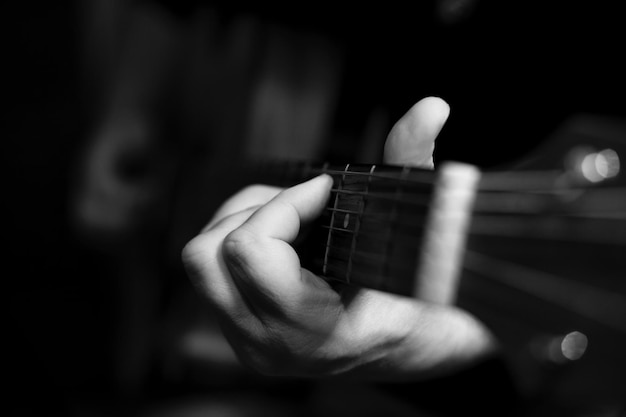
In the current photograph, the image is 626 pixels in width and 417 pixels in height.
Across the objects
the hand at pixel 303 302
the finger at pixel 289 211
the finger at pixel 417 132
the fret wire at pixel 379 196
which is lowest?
the hand at pixel 303 302

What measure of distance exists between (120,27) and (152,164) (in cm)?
30

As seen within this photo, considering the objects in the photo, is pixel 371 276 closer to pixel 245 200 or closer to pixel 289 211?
pixel 289 211

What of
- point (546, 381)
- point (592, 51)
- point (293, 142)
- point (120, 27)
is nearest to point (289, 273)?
point (546, 381)

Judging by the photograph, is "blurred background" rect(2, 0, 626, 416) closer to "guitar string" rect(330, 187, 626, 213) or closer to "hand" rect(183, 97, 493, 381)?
"hand" rect(183, 97, 493, 381)

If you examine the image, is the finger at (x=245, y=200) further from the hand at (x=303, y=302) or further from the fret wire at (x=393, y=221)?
the fret wire at (x=393, y=221)

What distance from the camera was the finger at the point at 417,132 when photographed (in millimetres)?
517

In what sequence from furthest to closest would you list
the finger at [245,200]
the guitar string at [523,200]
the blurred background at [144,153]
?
the blurred background at [144,153] → the finger at [245,200] → the guitar string at [523,200]

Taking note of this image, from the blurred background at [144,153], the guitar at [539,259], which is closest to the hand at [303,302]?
the guitar at [539,259]

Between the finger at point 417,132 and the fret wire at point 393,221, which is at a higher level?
the finger at point 417,132

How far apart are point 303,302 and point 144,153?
2.39ft

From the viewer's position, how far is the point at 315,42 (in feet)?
3.79

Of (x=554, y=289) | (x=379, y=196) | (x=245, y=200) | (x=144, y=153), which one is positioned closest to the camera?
(x=554, y=289)

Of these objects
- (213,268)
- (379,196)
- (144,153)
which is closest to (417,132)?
(379,196)

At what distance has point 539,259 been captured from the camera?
348mm
